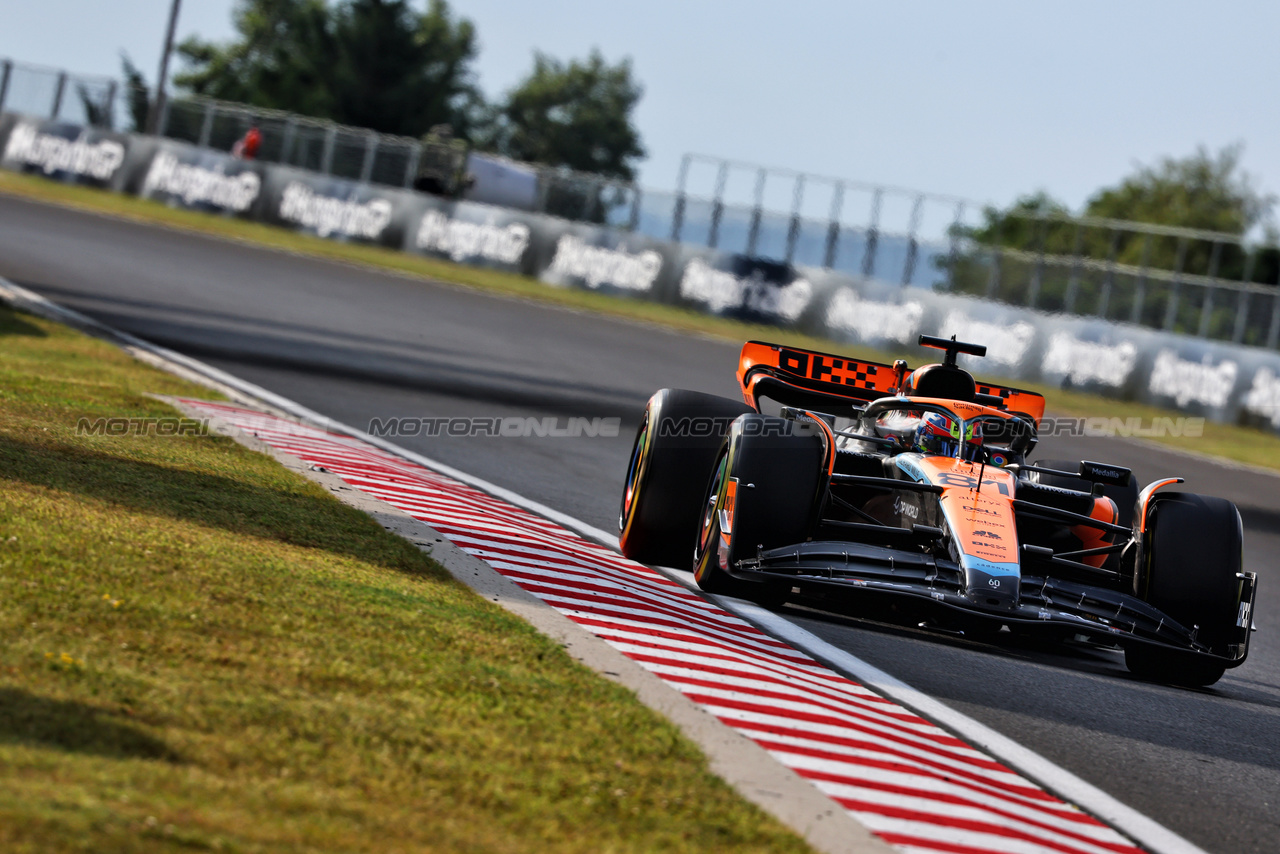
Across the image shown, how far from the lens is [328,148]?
31.1 m

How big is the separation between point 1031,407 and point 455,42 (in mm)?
74294

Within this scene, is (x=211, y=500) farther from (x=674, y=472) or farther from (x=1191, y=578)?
(x=1191, y=578)

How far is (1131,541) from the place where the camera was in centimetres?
620

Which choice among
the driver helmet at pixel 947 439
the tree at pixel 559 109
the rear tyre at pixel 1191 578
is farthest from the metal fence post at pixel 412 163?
the tree at pixel 559 109

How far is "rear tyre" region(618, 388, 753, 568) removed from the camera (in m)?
6.54

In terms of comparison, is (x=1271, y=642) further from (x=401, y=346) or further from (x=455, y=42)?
(x=455, y=42)

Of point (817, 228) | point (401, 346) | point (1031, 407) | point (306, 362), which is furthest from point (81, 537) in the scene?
point (817, 228)

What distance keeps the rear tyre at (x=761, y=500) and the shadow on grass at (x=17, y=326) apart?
7.08 m

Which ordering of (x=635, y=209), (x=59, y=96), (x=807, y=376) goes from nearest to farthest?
Answer: (x=807, y=376) → (x=635, y=209) → (x=59, y=96)

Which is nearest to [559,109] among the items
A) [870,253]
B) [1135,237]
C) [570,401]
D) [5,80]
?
[1135,237]

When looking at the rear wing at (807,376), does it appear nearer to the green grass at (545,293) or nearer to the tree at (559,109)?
the green grass at (545,293)

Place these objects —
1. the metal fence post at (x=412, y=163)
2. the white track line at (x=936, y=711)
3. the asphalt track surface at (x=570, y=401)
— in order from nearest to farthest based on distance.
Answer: the white track line at (x=936, y=711), the asphalt track surface at (x=570, y=401), the metal fence post at (x=412, y=163)

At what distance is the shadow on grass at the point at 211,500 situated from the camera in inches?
224

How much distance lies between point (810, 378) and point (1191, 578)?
2.41 meters
